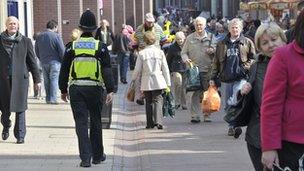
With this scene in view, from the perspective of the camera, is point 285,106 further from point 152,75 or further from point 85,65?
point 152,75

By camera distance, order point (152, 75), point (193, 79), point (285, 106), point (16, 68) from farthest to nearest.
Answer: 1. point (193, 79)
2. point (152, 75)
3. point (16, 68)
4. point (285, 106)

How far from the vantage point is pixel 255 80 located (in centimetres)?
538

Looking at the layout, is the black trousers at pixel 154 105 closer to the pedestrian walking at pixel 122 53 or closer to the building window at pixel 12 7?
the building window at pixel 12 7

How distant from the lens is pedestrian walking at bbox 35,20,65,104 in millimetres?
16625

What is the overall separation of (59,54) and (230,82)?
21.3ft

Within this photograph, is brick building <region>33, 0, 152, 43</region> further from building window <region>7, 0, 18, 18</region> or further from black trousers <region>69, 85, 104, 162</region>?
black trousers <region>69, 85, 104, 162</region>

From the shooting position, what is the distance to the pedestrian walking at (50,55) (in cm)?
1662

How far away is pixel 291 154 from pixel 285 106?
0.30 meters

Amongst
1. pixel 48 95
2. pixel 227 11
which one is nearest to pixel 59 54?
pixel 48 95

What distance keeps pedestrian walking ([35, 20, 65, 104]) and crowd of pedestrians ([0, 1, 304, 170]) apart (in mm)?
22

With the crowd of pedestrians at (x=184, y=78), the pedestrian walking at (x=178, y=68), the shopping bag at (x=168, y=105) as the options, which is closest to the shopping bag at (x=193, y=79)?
the crowd of pedestrians at (x=184, y=78)

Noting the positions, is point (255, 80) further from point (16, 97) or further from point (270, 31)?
point (16, 97)

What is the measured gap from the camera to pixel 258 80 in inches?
211

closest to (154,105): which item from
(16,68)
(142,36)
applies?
(142,36)
